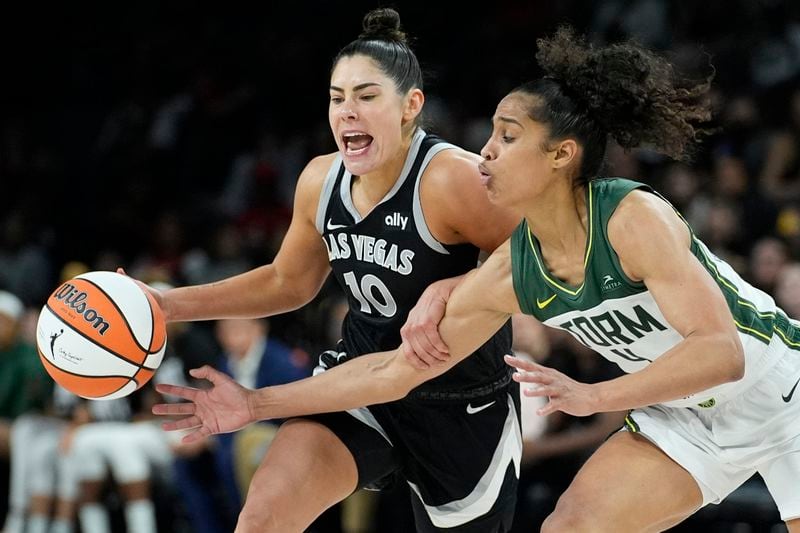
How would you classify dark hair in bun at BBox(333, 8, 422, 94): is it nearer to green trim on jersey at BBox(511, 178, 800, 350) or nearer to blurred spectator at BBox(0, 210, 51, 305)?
green trim on jersey at BBox(511, 178, 800, 350)

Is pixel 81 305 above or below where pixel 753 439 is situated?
above

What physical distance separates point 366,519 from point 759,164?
11.8ft

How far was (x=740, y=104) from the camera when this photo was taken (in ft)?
27.9

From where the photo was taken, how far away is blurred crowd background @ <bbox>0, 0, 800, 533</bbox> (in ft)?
23.6

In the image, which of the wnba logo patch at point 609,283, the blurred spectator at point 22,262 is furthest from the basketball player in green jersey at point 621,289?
the blurred spectator at point 22,262

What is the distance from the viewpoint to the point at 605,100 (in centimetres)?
357

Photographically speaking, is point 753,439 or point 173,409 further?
point 173,409

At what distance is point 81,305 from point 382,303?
3.33 ft

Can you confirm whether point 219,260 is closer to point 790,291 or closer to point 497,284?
point 790,291

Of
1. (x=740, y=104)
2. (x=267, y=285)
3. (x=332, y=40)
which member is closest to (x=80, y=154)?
(x=332, y=40)

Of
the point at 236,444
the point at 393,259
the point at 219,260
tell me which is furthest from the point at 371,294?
the point at 219,260

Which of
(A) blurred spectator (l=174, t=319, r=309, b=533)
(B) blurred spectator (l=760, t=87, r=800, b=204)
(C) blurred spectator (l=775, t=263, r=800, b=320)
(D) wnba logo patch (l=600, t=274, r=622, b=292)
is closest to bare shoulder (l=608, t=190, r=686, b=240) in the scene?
(D) wnba logo patch (l=600, t=274, r=622, b=292)

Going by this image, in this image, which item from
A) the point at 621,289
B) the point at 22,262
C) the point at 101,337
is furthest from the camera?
the point at 22,262

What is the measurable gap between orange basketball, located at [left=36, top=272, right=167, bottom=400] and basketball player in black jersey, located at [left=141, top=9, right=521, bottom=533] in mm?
220
